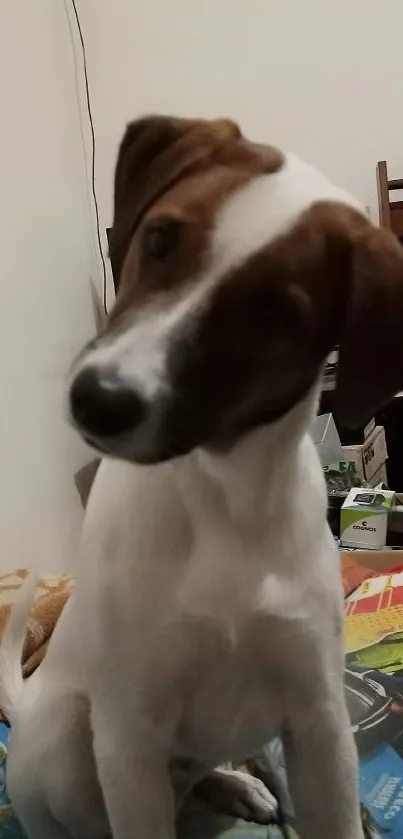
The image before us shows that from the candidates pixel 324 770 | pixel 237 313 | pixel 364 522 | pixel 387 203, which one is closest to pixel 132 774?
pixel 324 770

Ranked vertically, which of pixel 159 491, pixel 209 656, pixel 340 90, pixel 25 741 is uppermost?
pixel 340 90

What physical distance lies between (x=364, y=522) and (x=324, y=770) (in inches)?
47.6

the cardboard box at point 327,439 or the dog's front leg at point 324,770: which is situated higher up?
the dog's front leg at point 324,770

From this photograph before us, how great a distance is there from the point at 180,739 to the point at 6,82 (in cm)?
148

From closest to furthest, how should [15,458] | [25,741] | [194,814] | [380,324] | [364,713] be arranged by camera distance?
[380,324] < [25,741] < [194,814] < [364,713] < [15,458]

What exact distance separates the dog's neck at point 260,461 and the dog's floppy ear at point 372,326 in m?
0.06

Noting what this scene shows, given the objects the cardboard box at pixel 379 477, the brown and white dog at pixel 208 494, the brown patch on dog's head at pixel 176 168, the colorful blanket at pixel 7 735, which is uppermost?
the brown patch on dog's head at pixel 176 168

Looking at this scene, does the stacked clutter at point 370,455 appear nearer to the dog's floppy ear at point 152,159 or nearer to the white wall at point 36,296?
the white wall at point 36,296

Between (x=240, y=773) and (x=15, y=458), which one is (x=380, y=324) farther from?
(x=15, y=458)

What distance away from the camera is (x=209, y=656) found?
2.57 ft

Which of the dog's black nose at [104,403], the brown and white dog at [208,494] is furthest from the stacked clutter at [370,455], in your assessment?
the dog's black nose at [104,403]

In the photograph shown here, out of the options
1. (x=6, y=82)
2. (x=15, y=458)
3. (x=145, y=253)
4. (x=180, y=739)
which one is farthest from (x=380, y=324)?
(x=6, y=82)

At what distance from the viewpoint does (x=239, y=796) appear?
108 centimetres

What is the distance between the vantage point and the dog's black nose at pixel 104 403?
578mm
